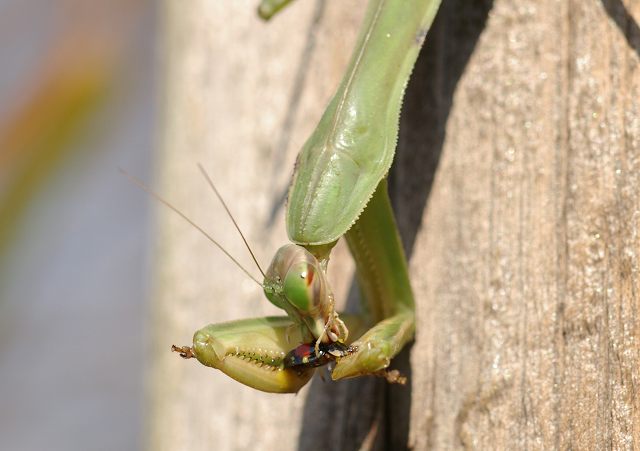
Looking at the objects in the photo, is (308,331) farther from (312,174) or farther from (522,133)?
(522,133)

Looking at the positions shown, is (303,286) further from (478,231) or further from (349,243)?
(478,231)

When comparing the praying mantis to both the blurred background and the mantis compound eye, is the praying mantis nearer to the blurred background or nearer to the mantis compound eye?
the mantis compound eye

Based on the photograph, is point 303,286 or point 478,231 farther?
point 478,231

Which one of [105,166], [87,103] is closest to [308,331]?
[87,103]

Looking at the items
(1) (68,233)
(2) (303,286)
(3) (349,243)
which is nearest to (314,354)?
(2) (303,286)

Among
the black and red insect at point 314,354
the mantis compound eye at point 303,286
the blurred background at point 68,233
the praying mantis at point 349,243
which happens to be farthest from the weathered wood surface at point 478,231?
the blurred background at point 68,233
